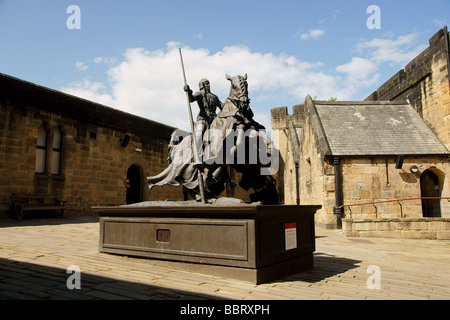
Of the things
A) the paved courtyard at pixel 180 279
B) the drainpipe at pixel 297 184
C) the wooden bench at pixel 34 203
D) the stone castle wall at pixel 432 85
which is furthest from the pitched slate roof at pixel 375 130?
the wooden bench at pixel 34 203

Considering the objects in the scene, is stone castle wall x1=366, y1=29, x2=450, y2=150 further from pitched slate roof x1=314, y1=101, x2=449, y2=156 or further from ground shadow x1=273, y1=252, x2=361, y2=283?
ground shadow x1=273, y1=252, x2=361, y2=283

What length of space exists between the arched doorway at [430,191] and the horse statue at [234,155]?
1057 cm

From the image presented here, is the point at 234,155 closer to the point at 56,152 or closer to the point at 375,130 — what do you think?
the point at 56,152

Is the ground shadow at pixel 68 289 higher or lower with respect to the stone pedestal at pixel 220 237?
lower

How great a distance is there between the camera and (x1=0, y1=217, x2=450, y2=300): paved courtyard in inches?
A: 124

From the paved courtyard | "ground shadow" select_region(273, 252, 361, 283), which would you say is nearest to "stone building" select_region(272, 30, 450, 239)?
"ground shadow" select_region(273, 252, 361, 283)

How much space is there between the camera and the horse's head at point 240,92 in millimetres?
5379

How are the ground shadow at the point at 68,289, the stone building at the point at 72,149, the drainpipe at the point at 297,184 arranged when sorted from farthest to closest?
the drainpipe at the point at 297,184
the stone building at the point at 72,149
the ground shadow at the point at 68,289

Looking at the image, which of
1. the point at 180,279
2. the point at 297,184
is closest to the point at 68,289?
the point at 180,279

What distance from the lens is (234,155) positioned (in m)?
5.09

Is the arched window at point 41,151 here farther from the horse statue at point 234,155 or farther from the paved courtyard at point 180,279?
the horse statue at point 234,155

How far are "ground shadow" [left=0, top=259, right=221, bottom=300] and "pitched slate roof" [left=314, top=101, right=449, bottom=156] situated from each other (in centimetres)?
1055

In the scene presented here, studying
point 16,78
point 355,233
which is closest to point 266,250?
point 355,233

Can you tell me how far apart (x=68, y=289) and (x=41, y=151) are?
36.6 ft
